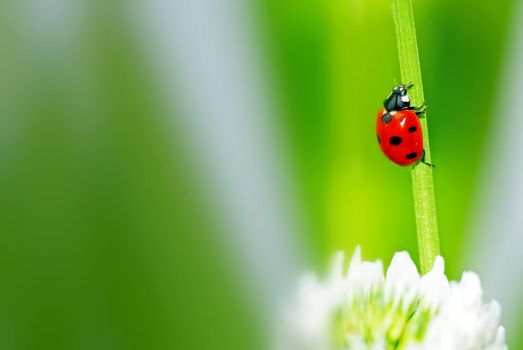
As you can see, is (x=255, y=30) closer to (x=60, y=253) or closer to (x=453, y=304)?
(x=60, y=253)

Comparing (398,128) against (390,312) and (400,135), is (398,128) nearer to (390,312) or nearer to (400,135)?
(400,135)

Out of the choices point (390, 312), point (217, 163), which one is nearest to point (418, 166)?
point (390, 312)

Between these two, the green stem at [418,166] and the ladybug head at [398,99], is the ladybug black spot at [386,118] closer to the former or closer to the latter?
the ladybug head at [398,99]

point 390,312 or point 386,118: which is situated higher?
point 386,118

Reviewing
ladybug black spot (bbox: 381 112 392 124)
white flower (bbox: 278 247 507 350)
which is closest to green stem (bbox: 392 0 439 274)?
white flower (bbox: 278 247 507 350)

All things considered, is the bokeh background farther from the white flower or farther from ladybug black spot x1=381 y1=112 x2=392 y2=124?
the white flower

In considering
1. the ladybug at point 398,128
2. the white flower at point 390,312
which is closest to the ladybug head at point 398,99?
the ladybug at point 398,128
